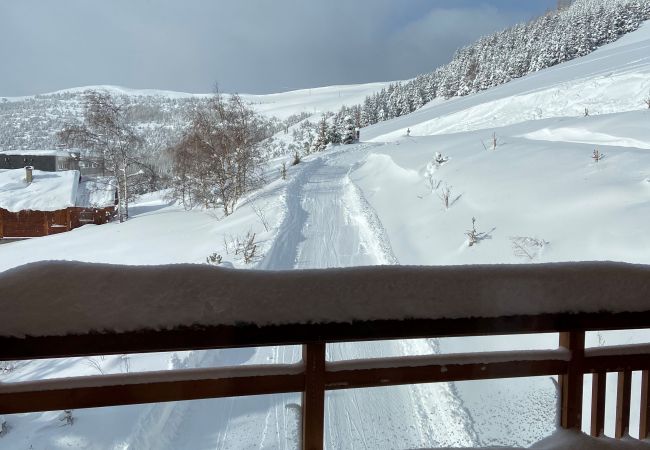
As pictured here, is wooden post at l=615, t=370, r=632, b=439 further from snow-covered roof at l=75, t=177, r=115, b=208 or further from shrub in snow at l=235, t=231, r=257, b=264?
snow-covered roof at l=75, t=177, r=115, b=208

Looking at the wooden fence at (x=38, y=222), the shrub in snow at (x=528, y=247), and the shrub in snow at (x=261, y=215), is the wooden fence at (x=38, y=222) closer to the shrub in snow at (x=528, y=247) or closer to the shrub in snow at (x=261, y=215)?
the shrub in snow at (x=261, y=215)

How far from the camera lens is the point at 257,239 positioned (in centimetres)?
777

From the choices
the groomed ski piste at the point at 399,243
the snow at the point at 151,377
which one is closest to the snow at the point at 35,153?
the groomed ski piste at the point at 399,243

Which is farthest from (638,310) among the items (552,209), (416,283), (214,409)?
(552,209)

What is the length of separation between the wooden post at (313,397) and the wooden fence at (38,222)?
6981 millimetres

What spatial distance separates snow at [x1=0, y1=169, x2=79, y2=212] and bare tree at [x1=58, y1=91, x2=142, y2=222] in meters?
4.59

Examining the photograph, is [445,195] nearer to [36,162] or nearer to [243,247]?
[243,247]

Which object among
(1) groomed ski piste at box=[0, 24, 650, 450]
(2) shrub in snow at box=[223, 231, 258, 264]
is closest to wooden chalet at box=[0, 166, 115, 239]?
(1) groomed ski piste at box=[0, 24, 650, 450]

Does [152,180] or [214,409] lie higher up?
[152,180]

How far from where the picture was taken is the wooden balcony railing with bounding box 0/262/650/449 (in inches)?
29.8

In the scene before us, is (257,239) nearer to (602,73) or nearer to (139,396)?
(139,396)

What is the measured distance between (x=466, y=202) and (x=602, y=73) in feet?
55.8

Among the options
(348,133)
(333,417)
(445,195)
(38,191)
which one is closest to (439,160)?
(445,195)

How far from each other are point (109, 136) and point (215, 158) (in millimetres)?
3439
